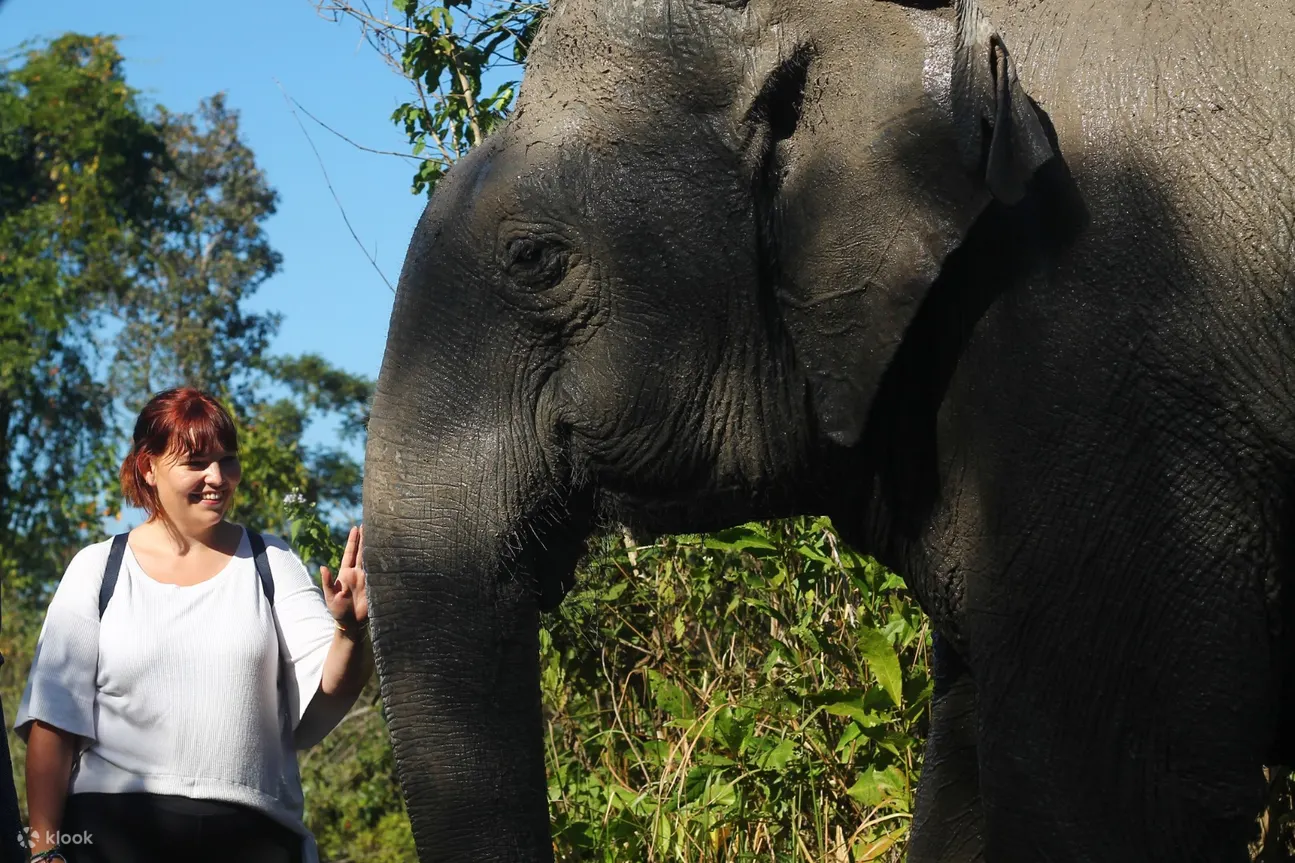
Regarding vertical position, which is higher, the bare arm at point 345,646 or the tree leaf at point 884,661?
the tree leaf at point 884,661

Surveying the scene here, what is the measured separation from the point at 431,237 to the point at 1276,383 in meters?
1.36

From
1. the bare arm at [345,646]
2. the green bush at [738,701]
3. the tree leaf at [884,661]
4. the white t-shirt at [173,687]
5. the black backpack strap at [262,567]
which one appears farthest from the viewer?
the green bush at [738,701]

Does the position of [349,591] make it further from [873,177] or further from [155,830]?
[873,177]

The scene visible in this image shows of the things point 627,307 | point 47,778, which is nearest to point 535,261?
point 627,307

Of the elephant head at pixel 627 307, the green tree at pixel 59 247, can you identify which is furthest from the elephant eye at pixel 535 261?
the green tree at pixel 59 247

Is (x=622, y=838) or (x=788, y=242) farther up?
(x=788, y=242)

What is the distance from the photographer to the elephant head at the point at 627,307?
2.62 meters

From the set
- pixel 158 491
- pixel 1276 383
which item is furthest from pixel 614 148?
pixel 158 491

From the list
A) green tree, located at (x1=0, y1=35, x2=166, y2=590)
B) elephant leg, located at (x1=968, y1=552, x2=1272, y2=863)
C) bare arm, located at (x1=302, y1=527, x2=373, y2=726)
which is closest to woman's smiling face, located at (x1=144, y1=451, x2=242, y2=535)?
bare arm, located at (x1=302, y1=527, x2=373, y2=726)

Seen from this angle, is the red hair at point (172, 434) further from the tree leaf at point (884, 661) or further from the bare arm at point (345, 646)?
the tree leaf at point (884, 661)

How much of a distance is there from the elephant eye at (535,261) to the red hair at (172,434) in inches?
70.8

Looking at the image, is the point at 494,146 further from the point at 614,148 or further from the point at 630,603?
the point at 630,603

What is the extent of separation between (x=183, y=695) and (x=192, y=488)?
0.54 meters

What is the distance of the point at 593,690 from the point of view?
6.30m
